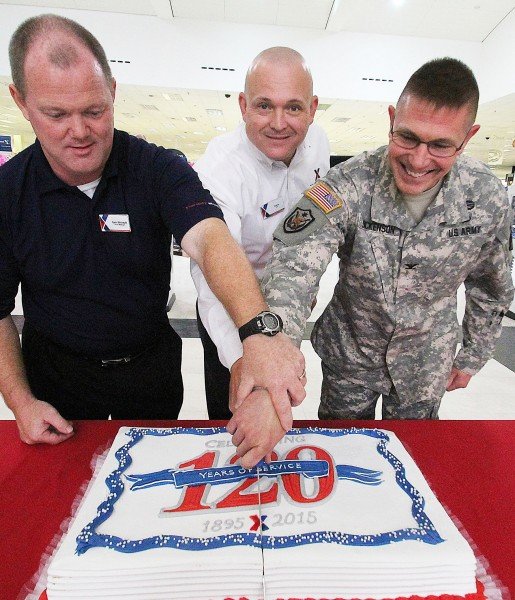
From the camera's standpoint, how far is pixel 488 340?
1.35m

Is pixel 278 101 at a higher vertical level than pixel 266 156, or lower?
higher

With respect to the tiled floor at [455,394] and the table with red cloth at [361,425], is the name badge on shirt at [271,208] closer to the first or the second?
the table with red cloth at [361,425]

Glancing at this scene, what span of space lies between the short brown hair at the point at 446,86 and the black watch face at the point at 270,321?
0.57 metres

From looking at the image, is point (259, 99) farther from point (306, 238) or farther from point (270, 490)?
point (270, 490)

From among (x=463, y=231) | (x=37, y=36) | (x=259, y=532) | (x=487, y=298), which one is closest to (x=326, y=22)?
(x=487, y=298)

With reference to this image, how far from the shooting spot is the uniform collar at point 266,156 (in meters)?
1.30

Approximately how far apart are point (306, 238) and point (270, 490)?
1.86ft

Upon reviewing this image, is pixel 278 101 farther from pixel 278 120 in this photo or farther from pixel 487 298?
pixel 487 298

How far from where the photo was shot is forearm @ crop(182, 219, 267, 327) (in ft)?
2.66

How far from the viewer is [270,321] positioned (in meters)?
0.76

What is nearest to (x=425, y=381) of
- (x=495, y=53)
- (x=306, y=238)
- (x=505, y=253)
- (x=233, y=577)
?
(x=505, y=253)

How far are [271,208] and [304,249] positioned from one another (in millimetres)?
393

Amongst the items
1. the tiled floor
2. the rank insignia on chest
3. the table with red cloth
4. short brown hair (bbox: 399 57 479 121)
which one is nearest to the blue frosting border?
the table with red cloth

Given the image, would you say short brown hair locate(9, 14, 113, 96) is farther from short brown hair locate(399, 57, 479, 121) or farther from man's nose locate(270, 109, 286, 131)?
short brown hair locate(399, 57, 479, 121)
